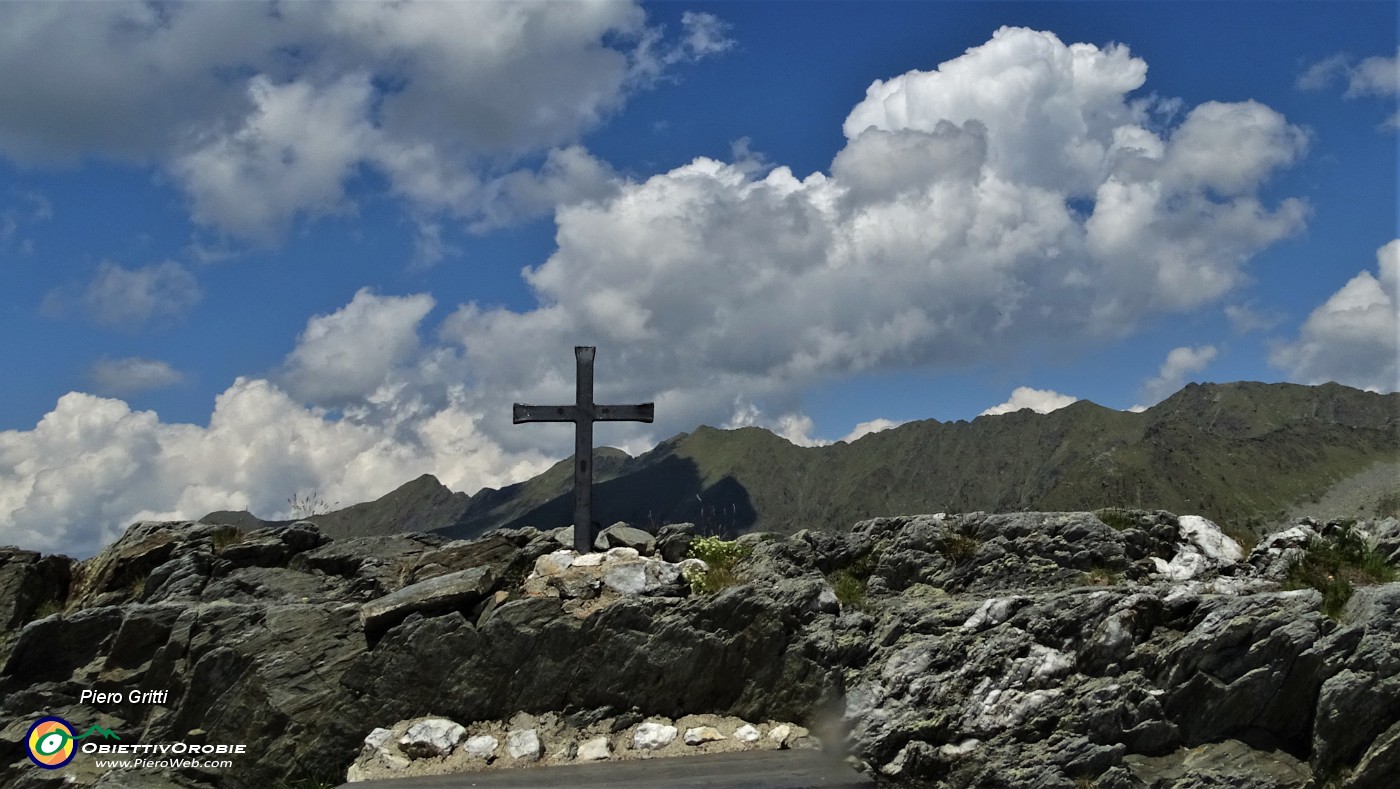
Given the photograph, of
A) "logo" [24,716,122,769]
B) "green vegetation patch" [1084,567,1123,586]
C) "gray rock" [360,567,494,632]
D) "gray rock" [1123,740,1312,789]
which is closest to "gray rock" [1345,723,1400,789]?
"gray rock" [1123,740,1312,789]

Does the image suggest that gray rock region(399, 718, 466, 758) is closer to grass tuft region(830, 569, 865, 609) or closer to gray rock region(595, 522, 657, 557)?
gray rock region(595, 522, 657, 557)

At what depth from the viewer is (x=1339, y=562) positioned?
51.6 feet

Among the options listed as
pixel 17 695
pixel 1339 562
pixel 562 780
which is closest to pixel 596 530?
pixel 562 780

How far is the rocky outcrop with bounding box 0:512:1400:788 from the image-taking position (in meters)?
13.0

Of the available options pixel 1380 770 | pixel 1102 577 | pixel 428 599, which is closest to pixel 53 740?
pixel 428 599

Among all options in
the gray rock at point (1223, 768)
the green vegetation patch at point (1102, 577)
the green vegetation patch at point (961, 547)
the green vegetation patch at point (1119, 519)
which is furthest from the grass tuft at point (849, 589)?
the gray rock at point (1223, 768)

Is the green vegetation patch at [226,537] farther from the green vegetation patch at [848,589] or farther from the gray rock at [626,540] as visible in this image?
the green vegetation patch at [848,589]

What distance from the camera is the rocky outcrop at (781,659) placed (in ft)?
42.7

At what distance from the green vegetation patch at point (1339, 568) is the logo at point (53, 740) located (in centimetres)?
1920

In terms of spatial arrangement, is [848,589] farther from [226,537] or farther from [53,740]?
[53,740]

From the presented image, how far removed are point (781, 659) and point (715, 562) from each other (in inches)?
114

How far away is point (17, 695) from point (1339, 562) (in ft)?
72.4

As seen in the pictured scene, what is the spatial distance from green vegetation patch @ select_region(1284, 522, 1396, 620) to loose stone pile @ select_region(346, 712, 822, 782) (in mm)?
7750

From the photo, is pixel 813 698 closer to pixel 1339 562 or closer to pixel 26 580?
pixel 1339 562
